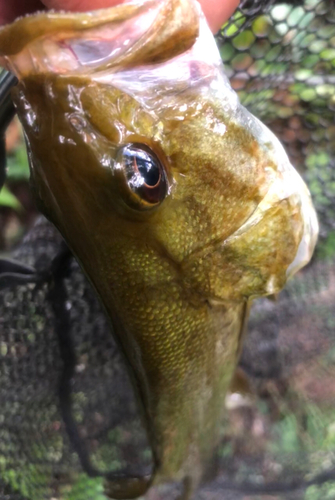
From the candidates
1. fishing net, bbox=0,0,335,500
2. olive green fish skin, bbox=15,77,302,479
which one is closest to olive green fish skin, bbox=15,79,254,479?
olive green fish skin, bbox=15,77,302,479

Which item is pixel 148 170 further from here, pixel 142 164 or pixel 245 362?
pixel 245 362

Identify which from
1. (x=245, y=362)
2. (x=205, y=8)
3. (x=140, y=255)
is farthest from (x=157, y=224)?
(x=245, y=362)

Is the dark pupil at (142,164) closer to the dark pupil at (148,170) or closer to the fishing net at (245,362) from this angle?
the dark pupil at (148,170)

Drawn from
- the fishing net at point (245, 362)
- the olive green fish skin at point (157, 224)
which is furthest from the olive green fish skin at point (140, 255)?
the fishing net at point (245, 362)

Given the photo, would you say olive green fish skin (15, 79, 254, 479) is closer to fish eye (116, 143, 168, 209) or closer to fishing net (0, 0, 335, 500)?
fish eye (116, 143, 168, 209)

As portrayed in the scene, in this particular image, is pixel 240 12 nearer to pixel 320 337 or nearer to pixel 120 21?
pixel 120 21
